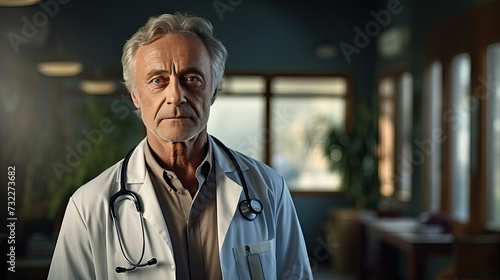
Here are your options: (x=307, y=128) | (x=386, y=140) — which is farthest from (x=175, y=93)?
(x=386, y=140)

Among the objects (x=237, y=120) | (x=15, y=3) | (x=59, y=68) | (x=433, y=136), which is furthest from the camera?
(x=433, y=136)

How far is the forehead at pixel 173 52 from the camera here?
3.93 feet

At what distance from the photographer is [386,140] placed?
4840 mm

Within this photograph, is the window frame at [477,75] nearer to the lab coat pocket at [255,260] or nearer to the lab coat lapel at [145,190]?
the lab coat pocket at [255,260]

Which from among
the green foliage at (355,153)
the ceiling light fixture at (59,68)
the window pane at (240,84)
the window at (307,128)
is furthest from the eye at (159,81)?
the green foliage at (355,153)

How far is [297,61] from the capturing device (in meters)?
3.87

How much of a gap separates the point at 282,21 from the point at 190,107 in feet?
8.76

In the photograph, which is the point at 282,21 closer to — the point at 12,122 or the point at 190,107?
the point at 12,122

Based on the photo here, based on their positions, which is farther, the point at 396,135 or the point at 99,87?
the point at 396,135

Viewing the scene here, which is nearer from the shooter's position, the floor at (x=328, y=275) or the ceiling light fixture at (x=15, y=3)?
the ceiling light fixture at (x=15, y=3)

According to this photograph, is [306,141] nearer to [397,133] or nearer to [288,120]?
[288,120]

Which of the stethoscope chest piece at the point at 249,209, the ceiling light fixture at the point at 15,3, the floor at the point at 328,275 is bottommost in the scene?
the floor at the point at 328,275

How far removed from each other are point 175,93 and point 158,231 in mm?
264

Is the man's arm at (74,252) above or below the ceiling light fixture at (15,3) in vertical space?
below
